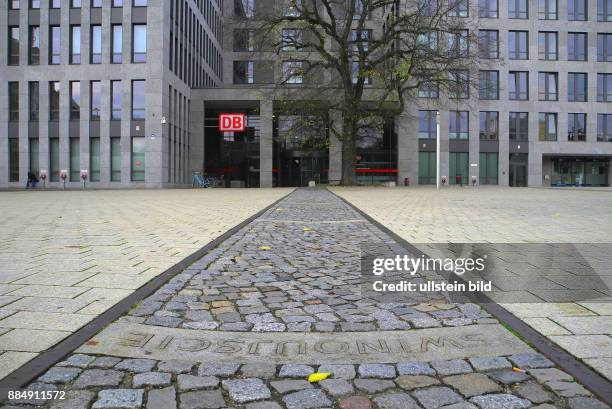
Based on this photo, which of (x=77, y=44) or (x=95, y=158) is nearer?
(x=77, y=44)

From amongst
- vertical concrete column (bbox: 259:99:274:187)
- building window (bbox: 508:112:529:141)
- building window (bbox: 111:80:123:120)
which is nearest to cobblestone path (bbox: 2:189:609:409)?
building window (bbox: 111:80:123:120)

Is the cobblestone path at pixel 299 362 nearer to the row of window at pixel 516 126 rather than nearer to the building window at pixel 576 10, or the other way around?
the row of window at pixel 516 126

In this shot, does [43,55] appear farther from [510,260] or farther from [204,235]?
[510,260]

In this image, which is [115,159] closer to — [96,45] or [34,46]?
[96,45]

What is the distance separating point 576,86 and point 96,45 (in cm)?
4546

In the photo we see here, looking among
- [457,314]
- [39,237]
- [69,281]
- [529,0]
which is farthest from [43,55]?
[529,0]

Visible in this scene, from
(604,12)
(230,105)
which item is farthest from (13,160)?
(604,12)

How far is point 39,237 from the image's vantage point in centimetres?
795

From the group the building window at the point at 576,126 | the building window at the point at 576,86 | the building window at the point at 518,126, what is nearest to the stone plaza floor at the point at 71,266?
the building window at the point at 518,126

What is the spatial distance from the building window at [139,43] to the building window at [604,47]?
44.3m

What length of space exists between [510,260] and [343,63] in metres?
25.0

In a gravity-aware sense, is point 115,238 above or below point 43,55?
below

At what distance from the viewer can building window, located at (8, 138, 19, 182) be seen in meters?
38.3

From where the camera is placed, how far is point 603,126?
51656mm
